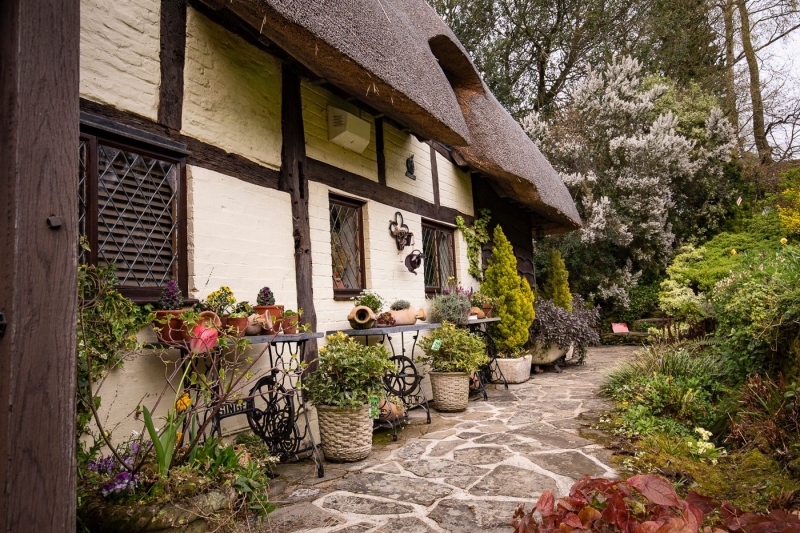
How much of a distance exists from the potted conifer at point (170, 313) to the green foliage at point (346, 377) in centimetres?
108

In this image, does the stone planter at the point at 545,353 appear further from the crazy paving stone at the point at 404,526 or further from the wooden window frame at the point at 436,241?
the crazy paving stone at the point at 404,526

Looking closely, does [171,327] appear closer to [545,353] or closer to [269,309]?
[269,309]

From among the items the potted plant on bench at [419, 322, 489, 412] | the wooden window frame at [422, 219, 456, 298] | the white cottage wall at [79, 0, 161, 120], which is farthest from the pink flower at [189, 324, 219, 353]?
the wooden window frame at [422, 219, 456, 298]

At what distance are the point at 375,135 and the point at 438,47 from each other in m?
1.54

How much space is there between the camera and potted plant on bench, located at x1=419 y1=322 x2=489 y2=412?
5.32m

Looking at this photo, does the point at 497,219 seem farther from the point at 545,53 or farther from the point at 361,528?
the point at 545,53

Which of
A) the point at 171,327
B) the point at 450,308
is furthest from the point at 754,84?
the point at 171,327

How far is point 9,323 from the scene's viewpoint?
1.40 m

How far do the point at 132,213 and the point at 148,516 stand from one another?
182 centimetres

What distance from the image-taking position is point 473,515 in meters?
2.67

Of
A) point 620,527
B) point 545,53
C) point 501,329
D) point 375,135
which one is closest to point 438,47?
point 375,135

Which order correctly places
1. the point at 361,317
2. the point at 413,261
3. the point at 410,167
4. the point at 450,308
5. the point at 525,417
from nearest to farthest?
the point at 361,317, the point at 525,417, the point at 413,261, the point at 450,308, the point at 410,167

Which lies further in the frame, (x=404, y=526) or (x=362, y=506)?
(x=362, y=506)

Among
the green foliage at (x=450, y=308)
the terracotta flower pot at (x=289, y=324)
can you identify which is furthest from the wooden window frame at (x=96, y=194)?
the green foliage at (x=450, y=308)
